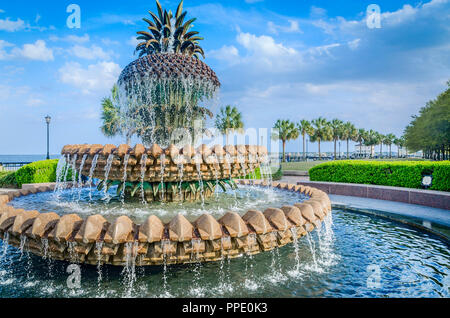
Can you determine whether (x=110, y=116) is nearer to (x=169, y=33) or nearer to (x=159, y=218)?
(x=169, y=33)

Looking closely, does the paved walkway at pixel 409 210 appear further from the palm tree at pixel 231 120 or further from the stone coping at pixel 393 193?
the palm tree at pixel 231 120

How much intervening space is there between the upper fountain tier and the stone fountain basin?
211 inches

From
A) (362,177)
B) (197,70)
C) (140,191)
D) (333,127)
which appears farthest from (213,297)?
(333,127)

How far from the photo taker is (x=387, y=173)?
40.3 ft

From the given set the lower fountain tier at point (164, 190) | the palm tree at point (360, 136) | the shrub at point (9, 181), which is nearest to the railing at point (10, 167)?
the shrub at point (9, 181)

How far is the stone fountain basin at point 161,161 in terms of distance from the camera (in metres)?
4.75

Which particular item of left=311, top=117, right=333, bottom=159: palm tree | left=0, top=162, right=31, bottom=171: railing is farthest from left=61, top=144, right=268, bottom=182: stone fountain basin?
left=311, top=117, right=333, bottom=159: palm tree

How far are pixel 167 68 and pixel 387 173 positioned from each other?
34.6ft

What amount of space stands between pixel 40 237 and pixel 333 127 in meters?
92.2

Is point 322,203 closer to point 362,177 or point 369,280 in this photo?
point 369,280

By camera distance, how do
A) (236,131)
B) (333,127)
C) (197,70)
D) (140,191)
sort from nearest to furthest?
(140,191)
(197,70)
(236,131)
(333,127)

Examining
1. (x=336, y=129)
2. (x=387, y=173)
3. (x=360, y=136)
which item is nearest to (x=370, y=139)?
(x=360, y=136)

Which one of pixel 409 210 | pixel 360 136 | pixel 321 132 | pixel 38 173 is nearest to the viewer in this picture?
pixel 409 210
